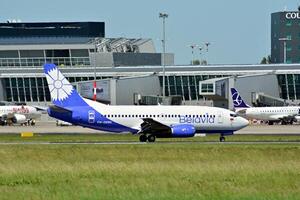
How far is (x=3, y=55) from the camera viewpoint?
6983 inches

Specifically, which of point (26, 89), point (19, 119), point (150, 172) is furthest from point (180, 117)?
point (26, 89)

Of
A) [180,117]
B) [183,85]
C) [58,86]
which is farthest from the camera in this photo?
[183,85]

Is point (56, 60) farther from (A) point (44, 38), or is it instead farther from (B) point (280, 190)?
(B) point (280, 190)

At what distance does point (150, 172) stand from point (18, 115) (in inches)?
3559

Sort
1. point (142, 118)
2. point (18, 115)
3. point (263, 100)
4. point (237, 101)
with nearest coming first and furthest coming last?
point (142, 118) < point (18, 115) < point (237, 101) < point (263, 100)

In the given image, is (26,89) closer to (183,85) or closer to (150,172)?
(183,85)

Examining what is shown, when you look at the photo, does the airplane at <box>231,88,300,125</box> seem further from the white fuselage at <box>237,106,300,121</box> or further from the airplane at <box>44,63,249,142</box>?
the airplane at <box>44,63,249,142</box>

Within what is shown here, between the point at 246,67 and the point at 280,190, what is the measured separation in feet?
395

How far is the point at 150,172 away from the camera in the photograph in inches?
1599

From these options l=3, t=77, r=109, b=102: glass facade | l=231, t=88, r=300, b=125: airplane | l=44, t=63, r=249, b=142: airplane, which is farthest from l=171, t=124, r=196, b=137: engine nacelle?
l=3, t=77, r=109, b=102: glass facade

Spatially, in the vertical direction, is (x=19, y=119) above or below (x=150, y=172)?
Result: below

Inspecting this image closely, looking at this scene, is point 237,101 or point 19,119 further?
point 237,101

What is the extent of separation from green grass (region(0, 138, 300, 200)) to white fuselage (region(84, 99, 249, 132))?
16.7m

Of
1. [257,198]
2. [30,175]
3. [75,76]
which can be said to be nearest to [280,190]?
[257,198]
